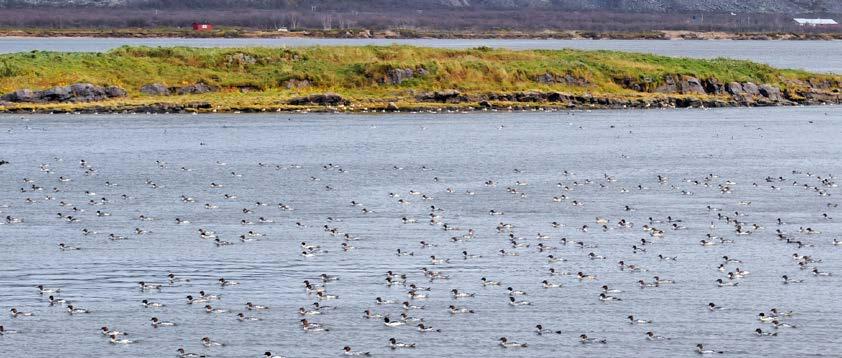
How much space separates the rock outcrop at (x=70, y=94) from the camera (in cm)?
9462

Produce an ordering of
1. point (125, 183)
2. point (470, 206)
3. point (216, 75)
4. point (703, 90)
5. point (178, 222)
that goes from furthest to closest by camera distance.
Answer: point (703, 90)
point (216, 75)
point (125, 183)
point (470, 206)
point (178, 222)

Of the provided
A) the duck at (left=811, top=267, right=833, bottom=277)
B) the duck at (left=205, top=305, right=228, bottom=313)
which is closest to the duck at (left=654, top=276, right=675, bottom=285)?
the duck at (left=811, top=267, right=833, bottom=277)

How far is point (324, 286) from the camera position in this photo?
39.0 meters

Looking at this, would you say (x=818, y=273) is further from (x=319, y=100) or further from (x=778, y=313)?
(x=319, y=100)

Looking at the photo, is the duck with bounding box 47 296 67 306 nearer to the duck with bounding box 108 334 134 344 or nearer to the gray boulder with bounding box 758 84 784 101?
the duck with bounding box 108 334 134 344

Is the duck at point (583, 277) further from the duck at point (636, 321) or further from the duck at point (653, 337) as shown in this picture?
the duck at point (653, 337)

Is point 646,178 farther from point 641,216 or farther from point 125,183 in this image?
point 125,183

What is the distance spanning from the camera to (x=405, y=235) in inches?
1863

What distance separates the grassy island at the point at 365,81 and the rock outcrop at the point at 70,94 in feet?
0.22

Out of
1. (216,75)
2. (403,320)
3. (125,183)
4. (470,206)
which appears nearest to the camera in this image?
(403,320)

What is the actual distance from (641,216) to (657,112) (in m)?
53.5

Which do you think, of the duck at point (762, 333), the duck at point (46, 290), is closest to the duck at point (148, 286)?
the duck at point (46, 290)

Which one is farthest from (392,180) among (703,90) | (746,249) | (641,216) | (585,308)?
(703,90)

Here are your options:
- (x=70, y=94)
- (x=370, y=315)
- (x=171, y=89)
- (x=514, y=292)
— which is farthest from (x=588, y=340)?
(x=171, y=89)
